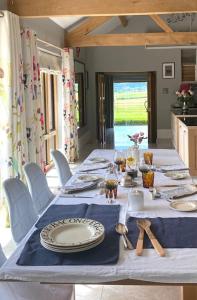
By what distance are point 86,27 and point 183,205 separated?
610cm

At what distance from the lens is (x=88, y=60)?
1093 cm

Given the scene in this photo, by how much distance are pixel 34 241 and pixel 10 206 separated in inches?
24.8

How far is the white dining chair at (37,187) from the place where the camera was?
289 cm

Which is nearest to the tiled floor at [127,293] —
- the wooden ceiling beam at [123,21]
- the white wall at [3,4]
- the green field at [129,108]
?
the white wall at [3,4]

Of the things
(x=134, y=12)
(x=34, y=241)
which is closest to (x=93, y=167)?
Answer: (x=34, y=241)

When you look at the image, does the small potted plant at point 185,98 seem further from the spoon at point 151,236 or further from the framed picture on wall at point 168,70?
the spoon at point 151,236

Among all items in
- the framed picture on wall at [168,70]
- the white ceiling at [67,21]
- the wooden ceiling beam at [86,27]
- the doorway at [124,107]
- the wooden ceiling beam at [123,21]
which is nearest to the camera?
the white ceiling at [67,21]

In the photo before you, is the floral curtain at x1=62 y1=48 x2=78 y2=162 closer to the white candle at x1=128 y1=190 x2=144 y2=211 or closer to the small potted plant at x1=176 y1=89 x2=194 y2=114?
the small potted plant at x1=176 y1=89 x2=194 y2=114

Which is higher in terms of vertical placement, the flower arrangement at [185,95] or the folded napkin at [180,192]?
the flower arrangement at [185,95]

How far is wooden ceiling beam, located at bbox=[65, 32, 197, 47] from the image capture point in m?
7.75

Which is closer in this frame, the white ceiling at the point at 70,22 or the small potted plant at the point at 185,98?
the white ceiling at the point at 70,22

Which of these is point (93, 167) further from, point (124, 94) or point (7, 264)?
point (124, 94)

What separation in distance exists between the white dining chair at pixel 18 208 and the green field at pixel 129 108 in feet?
45.3

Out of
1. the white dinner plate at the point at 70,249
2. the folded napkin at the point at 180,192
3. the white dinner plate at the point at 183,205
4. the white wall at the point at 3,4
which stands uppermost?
the white wall at the point at 3,4
